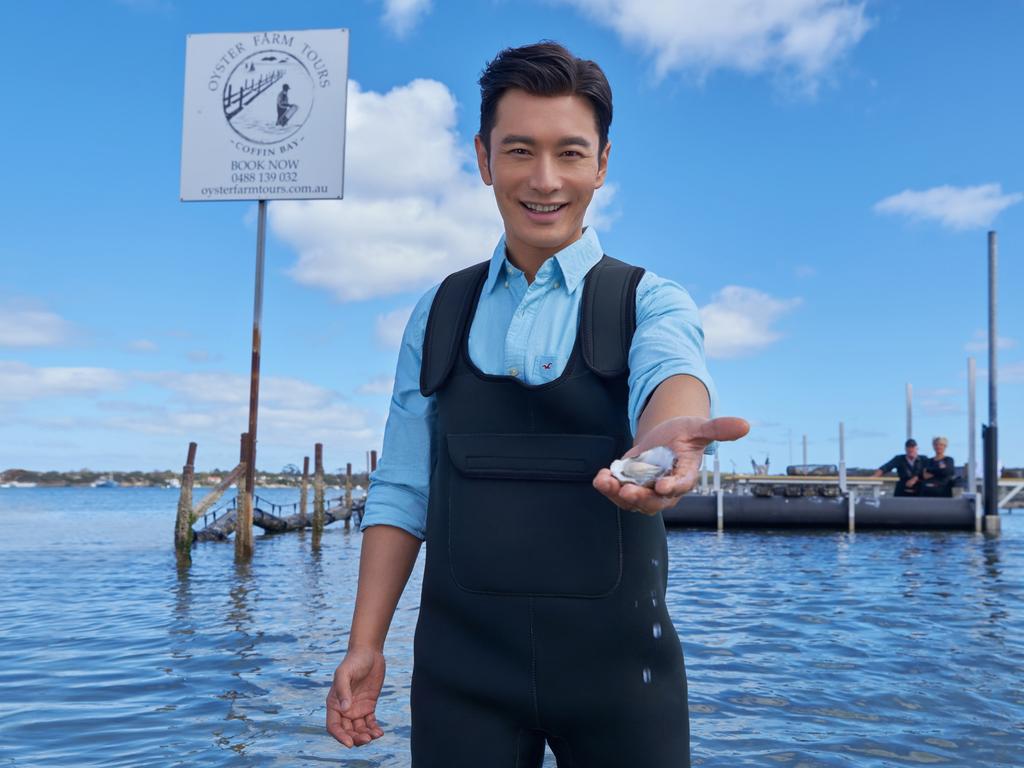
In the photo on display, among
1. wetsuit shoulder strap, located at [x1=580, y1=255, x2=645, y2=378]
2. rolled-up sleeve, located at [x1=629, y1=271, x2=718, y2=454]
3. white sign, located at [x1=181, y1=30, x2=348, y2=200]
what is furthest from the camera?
white sign, located at [x1=181, y1=30, x2=348, y2=200]

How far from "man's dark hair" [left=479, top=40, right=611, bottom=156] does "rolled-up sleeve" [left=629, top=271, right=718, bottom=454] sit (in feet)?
1.30

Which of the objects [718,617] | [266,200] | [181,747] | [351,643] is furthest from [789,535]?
[351,643]

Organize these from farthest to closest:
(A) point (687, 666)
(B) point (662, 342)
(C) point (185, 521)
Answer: (C) point (185, 521) → (A) point (687, 666) → (B) point (662, 342)

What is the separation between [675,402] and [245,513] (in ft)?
53.8

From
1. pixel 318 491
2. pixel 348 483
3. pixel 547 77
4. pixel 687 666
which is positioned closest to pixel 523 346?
pixel 547 77

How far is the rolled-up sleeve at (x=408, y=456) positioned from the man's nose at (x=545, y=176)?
0.38m

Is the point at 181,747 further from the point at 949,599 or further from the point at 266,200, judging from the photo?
the point at 266,200

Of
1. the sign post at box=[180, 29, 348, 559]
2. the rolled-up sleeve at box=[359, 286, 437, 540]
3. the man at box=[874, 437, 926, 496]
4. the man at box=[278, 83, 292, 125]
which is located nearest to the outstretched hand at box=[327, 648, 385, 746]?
the rolled-up sleeve at box=[359, 286, 437, 540]

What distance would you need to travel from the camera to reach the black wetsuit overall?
1.67 meters

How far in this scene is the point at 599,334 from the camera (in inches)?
66.7

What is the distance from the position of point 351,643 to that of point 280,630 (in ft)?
27.1

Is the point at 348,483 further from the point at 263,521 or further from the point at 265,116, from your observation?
the point at 265,116

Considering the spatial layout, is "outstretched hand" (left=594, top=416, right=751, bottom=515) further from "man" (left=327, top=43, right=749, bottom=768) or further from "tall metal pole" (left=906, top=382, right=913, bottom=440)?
"tall metal pole" (left=906, top=382, right=913, bottom=440)

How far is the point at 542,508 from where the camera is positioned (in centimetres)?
Answer: 168
